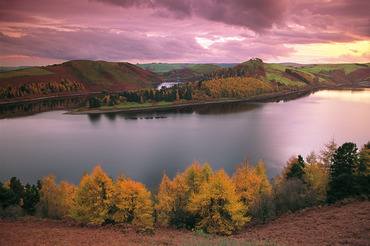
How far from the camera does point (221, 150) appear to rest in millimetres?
45219

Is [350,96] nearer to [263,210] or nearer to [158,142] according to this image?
[158,142]

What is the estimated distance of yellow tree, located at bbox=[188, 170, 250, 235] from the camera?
17156 mm

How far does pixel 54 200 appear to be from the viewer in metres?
23.0

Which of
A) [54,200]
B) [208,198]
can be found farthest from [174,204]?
[54,200]

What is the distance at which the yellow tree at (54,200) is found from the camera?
21922 mm

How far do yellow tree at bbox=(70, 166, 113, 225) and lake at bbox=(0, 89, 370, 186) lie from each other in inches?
564

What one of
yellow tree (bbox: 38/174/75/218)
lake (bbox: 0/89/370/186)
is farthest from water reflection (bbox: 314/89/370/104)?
yellow tree (bbox: 38/174/75/218)

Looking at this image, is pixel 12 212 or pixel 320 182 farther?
pixel 320 182

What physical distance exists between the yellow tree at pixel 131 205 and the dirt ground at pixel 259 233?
53.8 inches

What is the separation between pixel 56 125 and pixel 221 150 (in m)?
51.8

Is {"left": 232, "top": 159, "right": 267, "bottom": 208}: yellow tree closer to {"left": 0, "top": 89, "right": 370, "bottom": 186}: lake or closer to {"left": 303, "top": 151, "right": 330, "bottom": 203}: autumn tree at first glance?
{"left": 303, "top": 151, "right": 330, "bottom": 203}: autumn tree

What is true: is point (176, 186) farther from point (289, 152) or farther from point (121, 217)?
point (289, 152)

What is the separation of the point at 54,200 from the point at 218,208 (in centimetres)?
1615

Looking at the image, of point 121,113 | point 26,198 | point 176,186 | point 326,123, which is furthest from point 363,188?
point 121,113
